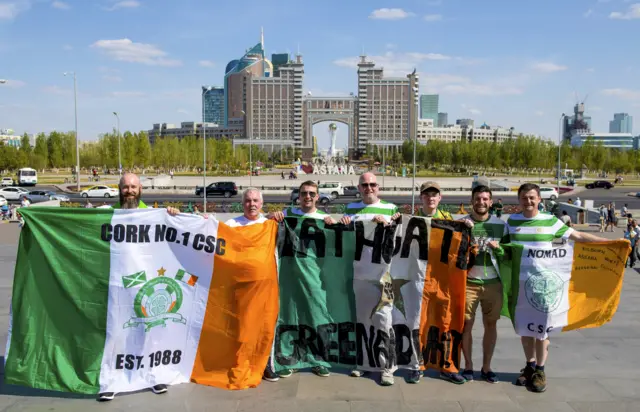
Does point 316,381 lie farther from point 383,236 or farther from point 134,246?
point 134,246

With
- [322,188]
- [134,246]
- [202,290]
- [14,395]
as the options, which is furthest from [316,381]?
[322,188]

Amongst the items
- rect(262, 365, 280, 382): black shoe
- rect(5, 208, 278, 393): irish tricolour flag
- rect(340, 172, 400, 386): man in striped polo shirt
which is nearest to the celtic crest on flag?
rect(5, 208, 278, 393): irish tricolour flag

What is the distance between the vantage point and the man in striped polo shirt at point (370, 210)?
19.8ft

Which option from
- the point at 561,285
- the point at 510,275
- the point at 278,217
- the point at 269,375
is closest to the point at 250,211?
the point at 278,217

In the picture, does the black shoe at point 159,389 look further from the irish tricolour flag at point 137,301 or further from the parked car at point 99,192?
the parked car at point 99,192

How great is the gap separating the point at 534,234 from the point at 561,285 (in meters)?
0.72

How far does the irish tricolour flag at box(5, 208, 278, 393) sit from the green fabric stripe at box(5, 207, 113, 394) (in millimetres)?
11

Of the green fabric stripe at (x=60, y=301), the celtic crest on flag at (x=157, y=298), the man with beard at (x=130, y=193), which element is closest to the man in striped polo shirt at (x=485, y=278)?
the celtic crest on flag at (x=157, y=298)

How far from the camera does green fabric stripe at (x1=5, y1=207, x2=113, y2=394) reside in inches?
222

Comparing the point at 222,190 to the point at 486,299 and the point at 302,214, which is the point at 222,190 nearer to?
the point at 302,214

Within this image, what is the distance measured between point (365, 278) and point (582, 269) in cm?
254

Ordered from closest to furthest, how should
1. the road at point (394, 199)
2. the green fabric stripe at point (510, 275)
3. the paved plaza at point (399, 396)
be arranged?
1. the paved plaza at point (399, 396)
2. the green fabric stripe at point (510, 275)
3. the road at point (394, 199)

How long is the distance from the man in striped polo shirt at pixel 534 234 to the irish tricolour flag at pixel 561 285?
10 cm

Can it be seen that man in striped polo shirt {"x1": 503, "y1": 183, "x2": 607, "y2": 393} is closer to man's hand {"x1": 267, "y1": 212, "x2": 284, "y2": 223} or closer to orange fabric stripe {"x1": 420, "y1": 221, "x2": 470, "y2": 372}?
orange fabric stripe {"x1": 420, "y1": 221, "x2": 470, "y2": 372}
